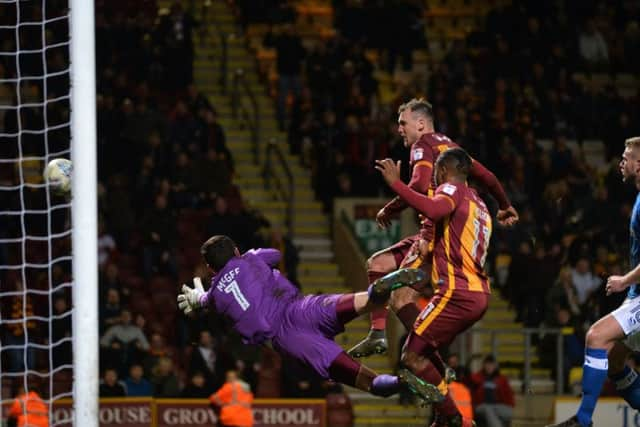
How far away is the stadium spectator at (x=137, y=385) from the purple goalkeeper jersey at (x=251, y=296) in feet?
21.6

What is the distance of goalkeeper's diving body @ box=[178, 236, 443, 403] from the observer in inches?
372

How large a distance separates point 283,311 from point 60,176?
196 centimetres

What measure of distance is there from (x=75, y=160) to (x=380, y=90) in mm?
14384

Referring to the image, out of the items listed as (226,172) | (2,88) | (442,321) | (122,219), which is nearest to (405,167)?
(226,172)

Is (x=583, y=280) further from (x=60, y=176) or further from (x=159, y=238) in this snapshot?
(x=60, y=176)

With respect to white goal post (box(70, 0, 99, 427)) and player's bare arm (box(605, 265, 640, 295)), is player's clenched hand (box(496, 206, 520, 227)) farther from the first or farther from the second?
white goal post (box(70, 0, 99, 427))

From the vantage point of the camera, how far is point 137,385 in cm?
1619

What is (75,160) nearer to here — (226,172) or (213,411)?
(213,411)

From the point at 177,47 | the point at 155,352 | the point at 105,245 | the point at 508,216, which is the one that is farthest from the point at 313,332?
the point at 177,47

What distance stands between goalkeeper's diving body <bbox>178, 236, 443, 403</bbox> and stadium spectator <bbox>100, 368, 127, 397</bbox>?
6.07m

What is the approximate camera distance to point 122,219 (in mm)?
17781

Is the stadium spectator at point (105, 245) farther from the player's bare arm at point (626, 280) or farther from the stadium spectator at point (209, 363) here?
the player's bare arm at point (626, 280)

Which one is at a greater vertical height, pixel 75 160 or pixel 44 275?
pixel 75 160

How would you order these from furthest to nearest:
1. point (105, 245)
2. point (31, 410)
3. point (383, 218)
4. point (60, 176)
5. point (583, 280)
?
point (583, 280) < point (105, 245) < point (31, 410) < point (383, 218) < point (60, 176)
